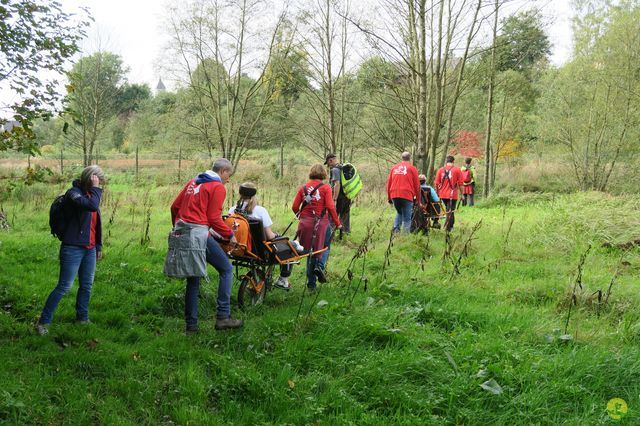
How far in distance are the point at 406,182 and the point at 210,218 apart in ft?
17.1

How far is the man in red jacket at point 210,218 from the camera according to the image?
4.54 metres

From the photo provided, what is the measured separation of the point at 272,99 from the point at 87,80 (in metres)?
11.8

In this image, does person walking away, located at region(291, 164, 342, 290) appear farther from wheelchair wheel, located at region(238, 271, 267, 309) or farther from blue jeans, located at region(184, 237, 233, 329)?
blue jeans, located at region(184, 237, 233, 329)

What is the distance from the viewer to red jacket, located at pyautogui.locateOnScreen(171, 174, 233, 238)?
4.52m

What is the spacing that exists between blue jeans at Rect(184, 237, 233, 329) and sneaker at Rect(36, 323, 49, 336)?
4.19 feet

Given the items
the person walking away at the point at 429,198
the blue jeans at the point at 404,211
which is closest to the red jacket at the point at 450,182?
the person walking away at the point at 429,198

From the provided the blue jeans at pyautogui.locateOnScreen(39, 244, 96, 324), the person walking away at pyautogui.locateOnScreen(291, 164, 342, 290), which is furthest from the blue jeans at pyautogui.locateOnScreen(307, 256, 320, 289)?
the blue jeans at pyautogui.locateOnScreen(39, 244, 96, 324)

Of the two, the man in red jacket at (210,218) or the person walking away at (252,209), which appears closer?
the man in red jacket at (210,218)

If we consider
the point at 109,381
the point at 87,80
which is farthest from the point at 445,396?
the point at 87,80

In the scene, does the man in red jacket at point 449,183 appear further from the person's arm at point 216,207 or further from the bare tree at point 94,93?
the bare tree at point 94,93

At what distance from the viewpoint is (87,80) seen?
25.3 meters

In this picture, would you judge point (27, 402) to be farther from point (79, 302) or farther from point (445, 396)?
point (445, 396)

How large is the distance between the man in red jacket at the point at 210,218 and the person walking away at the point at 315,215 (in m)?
1.64

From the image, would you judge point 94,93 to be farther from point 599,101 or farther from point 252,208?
point 599,101
